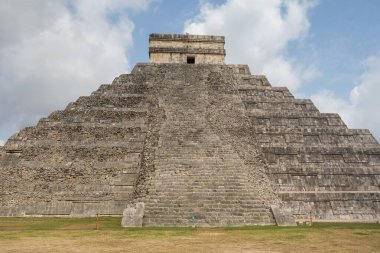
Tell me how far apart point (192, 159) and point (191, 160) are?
9cm

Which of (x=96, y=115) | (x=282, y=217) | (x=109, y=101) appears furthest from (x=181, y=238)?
(x=109, y=101)

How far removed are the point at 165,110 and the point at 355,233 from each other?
10.1 m

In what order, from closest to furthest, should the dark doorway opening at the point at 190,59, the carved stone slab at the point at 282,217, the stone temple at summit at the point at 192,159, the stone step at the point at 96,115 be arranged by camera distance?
1. the carved stone slab at the point at 282,217
2. the stone temple at summit at the point at 192,159
3. the stone step at the point at 96,115
4. the dark doorway opening at the point at 190,59

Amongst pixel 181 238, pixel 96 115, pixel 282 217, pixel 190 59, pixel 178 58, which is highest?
pixel 190 59

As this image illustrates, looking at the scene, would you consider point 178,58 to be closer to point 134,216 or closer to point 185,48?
point 185,48

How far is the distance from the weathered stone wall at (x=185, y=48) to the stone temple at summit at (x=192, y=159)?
4.37 m

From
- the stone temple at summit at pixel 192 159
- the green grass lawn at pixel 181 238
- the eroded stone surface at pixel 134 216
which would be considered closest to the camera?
the green grass lawn at pixel 181 238

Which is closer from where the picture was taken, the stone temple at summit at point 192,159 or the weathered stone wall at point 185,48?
the stone temple at summit at point 192,159

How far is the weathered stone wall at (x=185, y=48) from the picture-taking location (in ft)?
77.9

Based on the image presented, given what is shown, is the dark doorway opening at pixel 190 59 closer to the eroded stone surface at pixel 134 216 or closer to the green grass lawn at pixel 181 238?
the eroded stone surface at pixel 134 216

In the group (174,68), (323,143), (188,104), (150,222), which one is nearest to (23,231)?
(150,222)

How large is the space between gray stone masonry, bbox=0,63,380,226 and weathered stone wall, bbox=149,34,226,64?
16.2 feet

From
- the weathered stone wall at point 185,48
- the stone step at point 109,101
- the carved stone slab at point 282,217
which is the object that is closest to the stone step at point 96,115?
→ the stone step at point 109,101

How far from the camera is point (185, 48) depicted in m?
24.0
